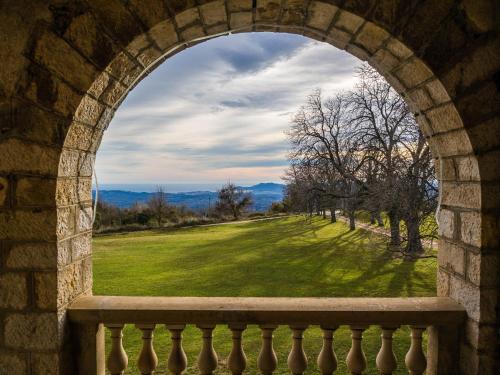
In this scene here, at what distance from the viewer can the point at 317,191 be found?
531 inches

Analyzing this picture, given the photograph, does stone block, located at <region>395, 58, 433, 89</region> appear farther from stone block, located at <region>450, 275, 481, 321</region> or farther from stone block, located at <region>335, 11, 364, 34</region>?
stone block, located at <region>450, 275, 481, 321</region>

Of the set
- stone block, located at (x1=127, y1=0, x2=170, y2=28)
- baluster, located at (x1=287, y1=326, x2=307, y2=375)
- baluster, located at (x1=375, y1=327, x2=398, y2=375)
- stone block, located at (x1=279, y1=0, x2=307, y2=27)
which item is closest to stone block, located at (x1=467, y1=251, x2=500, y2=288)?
baluster, located at (x1=375, y1=327, x2=398, y2=375)

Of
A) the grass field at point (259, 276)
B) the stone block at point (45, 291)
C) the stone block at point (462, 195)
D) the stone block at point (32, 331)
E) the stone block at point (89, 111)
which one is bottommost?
the grass field at point (259, 276)

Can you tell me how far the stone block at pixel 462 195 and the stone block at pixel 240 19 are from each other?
4.69 feet

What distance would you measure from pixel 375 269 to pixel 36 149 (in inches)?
348

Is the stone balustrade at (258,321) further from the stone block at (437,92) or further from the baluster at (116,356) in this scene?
the stone block at (437,92)

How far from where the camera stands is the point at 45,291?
5.22 ft

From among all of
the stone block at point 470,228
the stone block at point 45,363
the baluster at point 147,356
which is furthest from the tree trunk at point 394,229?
the stone block at point 45,363

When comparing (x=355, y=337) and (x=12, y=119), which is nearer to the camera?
(x=12, y=119)

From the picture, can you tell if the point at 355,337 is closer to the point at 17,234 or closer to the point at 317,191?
the point at 17,234

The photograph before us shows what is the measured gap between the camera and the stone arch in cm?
153

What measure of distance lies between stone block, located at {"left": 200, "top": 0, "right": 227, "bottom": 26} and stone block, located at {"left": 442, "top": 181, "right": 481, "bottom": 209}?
5.00 feet

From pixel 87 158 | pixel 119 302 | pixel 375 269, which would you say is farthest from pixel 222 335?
pixel 375 269

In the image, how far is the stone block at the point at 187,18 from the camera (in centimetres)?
154
